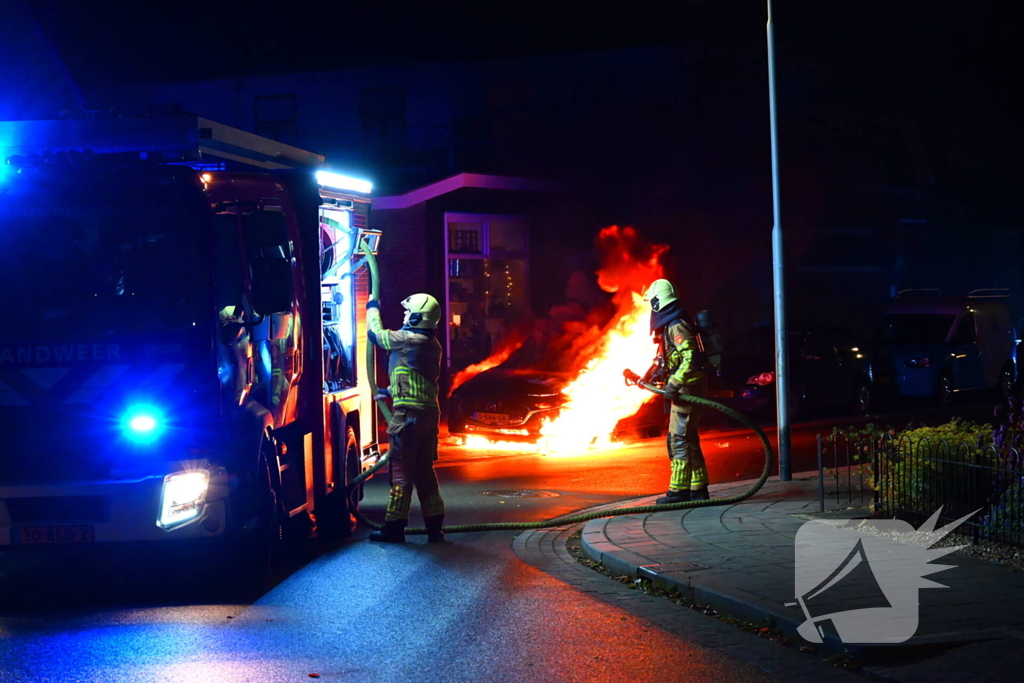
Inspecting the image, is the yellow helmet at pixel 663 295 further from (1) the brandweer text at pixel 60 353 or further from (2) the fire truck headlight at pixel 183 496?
(1) the brandweer text at pixel 60 353

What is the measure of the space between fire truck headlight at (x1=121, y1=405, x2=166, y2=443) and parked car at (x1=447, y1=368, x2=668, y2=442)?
893 centimetres

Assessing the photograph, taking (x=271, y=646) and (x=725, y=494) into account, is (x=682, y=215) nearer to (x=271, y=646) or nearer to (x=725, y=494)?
(x=725, y=494)

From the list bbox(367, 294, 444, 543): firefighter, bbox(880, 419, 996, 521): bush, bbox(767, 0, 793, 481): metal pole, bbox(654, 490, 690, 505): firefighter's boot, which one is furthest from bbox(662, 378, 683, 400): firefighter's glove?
bbox(367, 294, 444, 543): firefighter

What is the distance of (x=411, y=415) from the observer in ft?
31.7

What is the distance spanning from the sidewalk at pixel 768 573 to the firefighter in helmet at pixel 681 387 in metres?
0.48

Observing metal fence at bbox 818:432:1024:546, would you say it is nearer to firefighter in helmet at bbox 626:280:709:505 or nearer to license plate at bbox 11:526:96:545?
firefighter in helmet at bbox 626:280:709:505

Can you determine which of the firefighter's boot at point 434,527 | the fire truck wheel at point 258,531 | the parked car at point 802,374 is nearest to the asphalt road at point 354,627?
the firefighter's boot at point 434,527

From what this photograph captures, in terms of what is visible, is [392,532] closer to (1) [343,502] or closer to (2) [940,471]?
(1) [343,502]

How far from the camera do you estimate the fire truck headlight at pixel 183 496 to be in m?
7.47

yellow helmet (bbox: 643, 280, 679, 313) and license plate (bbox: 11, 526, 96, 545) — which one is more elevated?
yellow helmet (bbox: 643, 280, 679, 313)

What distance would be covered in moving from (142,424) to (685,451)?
213 inches

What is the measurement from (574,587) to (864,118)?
2918 centimetres

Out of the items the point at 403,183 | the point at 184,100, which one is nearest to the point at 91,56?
the point at 184,100

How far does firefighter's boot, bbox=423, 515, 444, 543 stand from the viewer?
9.77 meters
